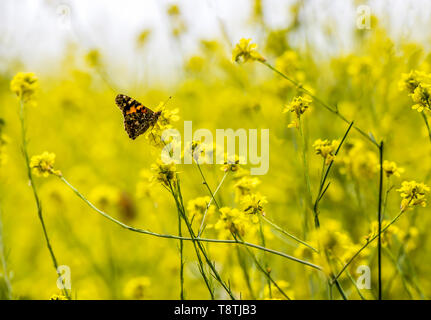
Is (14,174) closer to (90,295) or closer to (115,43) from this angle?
(115,43)

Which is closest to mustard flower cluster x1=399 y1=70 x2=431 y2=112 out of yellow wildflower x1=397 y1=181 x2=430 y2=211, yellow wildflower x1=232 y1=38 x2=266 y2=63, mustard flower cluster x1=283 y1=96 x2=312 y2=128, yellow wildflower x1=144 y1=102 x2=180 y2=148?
yellow wildflower x1=397 y1=181 x2=430 y2=211

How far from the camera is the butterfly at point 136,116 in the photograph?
5.37 feet

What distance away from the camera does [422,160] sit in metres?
2.76

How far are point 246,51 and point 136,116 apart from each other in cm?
54

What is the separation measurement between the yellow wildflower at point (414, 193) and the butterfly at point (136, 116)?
96 cm

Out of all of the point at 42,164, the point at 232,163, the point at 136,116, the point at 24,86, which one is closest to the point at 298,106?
the point at 232,163

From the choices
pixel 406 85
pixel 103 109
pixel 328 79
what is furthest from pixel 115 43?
pixel 406 85

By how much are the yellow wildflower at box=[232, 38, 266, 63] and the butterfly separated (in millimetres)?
401

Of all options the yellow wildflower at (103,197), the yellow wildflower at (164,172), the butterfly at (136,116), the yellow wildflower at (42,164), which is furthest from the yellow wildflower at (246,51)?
the yellow wildflower at (103,197)

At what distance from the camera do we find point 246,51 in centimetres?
168

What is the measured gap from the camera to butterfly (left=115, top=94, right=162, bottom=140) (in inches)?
64.4

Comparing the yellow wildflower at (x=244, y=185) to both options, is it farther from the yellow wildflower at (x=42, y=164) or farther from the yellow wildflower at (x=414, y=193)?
the yellow wildflower at (x=42, y=164)

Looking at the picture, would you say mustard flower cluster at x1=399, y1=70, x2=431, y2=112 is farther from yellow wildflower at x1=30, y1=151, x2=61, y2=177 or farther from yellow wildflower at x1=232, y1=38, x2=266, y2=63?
yellow wildflower at x1=30, y1=151, x2=61, y2=177
